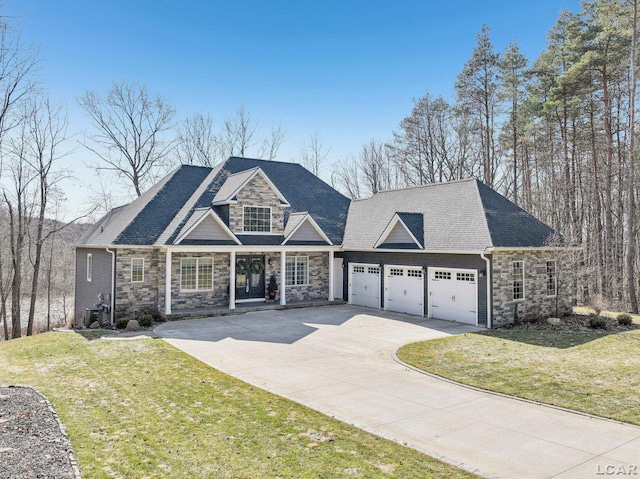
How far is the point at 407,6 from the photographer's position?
17.3 metres

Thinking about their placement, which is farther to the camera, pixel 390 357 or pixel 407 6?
pixel 407 6

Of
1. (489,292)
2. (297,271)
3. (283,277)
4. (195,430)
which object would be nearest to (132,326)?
(283,277)

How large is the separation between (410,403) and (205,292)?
43.3 ft

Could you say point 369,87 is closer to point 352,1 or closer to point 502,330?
point 352,1

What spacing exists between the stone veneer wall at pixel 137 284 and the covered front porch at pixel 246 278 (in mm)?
455

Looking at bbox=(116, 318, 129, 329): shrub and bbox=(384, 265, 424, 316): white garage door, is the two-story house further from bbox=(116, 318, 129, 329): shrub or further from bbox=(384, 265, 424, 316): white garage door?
bbox=(116, 318, 129, 329): shrub

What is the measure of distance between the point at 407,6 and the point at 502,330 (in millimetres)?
12847

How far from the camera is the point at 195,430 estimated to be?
668 centimetres

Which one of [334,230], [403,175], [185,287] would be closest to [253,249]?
[185,287]

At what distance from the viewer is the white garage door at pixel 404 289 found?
1853cm

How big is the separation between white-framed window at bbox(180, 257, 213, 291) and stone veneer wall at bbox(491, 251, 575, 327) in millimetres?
11819

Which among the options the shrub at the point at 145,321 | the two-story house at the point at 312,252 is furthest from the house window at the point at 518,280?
the shrub at the point at 145,321

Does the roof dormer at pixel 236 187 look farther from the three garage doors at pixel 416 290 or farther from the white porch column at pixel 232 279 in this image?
the three garage doors at pixel 416 290

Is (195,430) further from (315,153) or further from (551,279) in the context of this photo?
(315,153)
